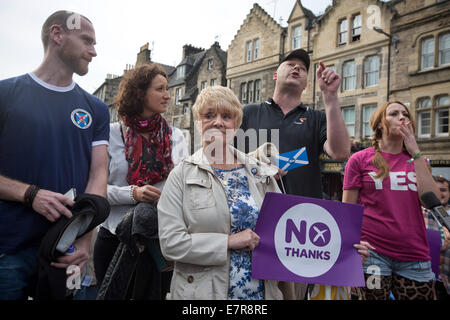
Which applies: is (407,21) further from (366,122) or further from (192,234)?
(192,234)

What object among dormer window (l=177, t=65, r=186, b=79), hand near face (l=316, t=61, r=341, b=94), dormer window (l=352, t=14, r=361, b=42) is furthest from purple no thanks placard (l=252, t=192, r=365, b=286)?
dormer window (l=177, t=65, r=186, b=79)

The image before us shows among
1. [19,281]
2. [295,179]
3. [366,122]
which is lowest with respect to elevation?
[19,281]

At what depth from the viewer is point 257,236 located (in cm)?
187

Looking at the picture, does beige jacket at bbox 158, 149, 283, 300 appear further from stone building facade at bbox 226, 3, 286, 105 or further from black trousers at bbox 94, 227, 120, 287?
stone building facade at bbox 226, 3, 286, 105

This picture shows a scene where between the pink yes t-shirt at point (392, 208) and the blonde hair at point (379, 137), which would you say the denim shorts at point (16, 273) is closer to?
the pink yes t-shirt at point (392, 208)

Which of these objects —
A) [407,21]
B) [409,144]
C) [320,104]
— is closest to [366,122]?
[320,104]

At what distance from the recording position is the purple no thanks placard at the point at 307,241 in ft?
6.22

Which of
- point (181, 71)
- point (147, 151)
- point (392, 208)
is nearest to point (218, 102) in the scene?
point (147, 151)

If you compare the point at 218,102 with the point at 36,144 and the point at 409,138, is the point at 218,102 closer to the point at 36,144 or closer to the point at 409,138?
the point at 36,144

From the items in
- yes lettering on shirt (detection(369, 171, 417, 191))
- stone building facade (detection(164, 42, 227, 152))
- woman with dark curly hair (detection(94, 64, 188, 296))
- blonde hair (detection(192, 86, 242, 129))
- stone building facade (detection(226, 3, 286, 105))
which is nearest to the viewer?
blonde hair (detection(192, 86, 242, 129))

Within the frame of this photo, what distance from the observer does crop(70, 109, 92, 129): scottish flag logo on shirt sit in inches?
77.3

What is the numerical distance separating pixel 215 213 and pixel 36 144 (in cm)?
107

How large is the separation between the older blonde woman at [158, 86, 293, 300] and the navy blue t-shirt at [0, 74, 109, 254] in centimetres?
62
